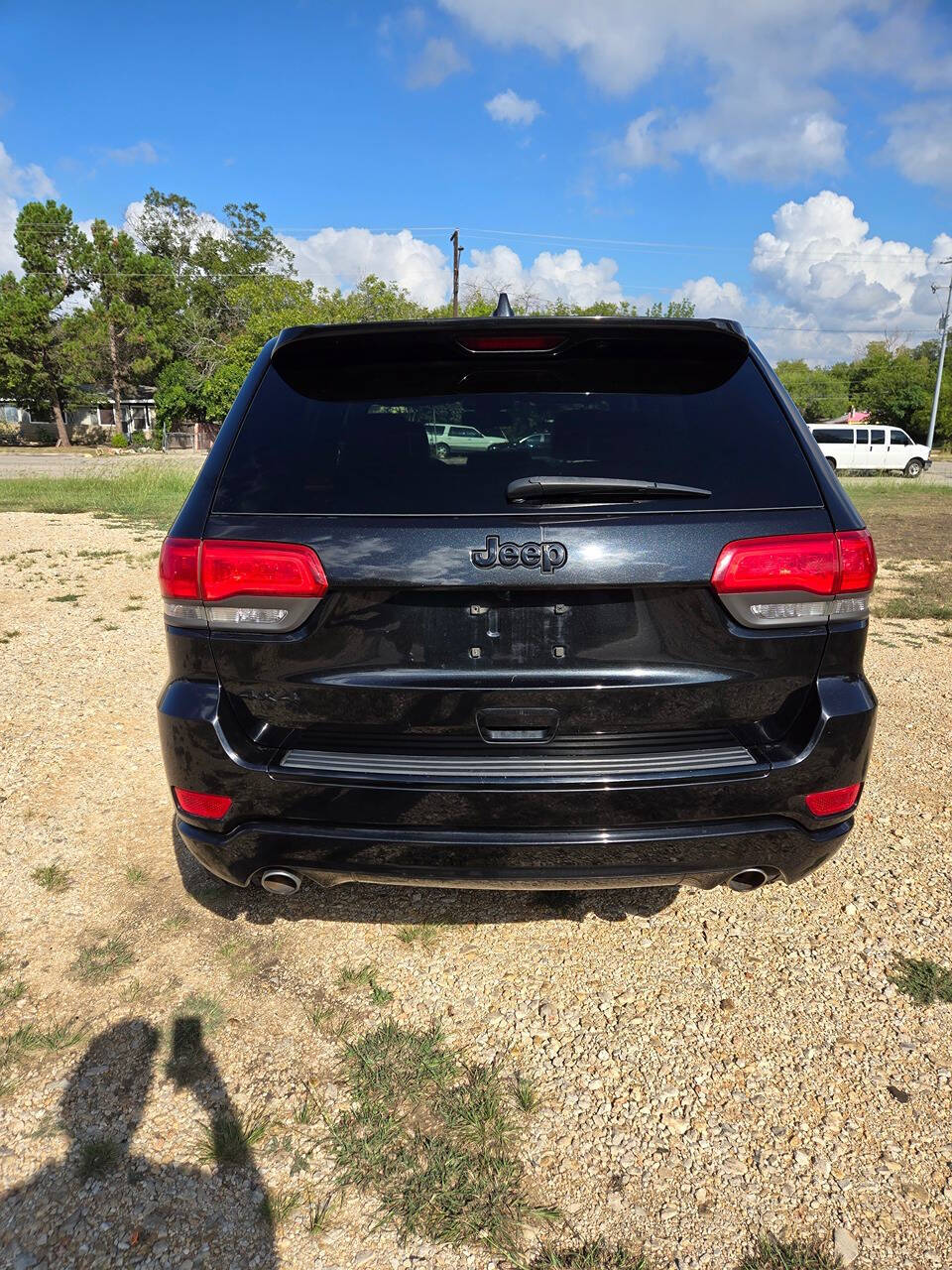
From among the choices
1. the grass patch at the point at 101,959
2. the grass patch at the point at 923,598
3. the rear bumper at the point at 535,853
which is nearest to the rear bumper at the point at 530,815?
the rear bumper at the point at 535,853

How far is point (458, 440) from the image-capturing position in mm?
2111

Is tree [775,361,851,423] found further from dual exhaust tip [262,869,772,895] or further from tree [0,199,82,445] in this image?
dual exhaust tip [262,869,772,895]

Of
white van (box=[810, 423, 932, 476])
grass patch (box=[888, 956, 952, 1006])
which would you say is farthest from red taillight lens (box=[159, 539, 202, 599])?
white van (box=[810, 423, 932, 476])

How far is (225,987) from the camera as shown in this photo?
7.87ft

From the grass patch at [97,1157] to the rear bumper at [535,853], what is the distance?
2.22ft

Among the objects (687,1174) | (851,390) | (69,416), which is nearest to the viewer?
(687,1174)

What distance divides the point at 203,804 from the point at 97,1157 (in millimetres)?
816

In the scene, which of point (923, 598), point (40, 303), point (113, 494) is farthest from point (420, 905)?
point (40, 303)

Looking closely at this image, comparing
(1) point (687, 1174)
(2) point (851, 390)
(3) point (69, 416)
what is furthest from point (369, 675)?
(2) point (851, 390)

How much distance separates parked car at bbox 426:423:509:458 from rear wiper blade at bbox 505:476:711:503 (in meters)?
0.20

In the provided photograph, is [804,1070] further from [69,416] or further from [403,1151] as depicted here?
[69,416]

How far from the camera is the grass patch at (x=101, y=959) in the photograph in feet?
8.11

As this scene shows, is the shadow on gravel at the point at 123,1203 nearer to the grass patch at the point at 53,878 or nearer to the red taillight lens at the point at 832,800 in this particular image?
the grass patch at the point at 53,878

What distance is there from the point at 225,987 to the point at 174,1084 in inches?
14.2
